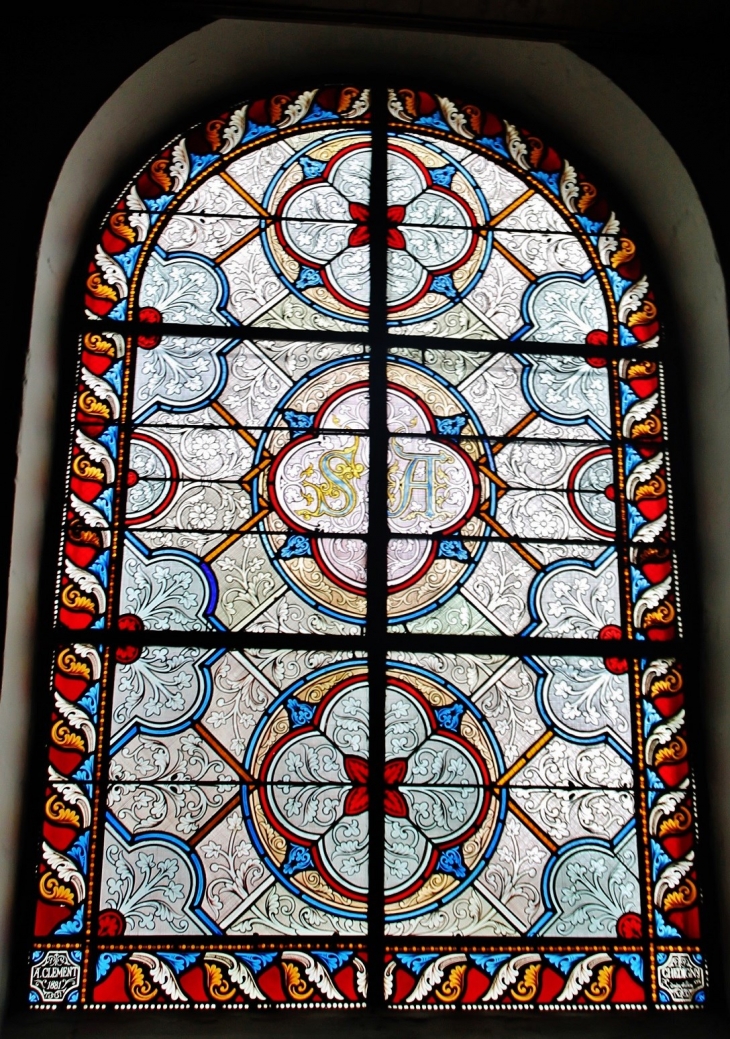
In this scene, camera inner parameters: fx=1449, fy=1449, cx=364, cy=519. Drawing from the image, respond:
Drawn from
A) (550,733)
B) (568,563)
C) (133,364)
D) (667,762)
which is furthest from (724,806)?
(133,364)

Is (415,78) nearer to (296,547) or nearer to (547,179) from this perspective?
(547,179)

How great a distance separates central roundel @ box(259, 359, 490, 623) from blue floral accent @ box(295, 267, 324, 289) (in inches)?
12.3

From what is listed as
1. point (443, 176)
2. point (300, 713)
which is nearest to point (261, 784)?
point (300, 713)

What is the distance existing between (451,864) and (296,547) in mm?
1066

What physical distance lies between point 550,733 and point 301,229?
1.90 metres

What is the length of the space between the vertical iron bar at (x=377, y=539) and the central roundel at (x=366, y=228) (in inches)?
1.2

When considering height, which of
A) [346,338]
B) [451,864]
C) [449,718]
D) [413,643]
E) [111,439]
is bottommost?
[451,864]

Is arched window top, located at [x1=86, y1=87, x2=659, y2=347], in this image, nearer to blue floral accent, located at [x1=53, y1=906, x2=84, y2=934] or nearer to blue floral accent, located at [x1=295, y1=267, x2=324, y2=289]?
blue floral accent, located at [x1=295, y1=267, x2=324, y2=289]

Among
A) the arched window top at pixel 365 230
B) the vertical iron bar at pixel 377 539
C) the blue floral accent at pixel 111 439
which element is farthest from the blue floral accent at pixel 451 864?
the arched window top at pixel 365 230

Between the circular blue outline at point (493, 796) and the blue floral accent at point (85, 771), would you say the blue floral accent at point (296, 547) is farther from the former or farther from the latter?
the blue floral accent at point (85, 771)

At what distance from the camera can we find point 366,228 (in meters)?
4.93

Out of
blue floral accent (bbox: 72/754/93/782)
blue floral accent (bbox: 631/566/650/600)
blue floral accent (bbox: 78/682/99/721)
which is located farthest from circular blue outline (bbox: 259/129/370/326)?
blue floral accent (bbox: 72/754/93/782)

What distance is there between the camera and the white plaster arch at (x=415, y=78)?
13.7 feet

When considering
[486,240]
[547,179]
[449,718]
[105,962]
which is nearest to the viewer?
[105,962]
